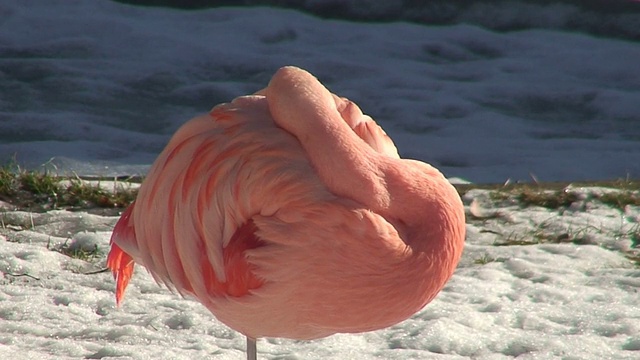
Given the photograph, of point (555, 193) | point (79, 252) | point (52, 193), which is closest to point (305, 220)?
point (79, 252)

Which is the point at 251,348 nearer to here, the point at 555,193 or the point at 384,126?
the point at 555,193

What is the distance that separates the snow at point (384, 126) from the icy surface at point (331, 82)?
0.06 feet

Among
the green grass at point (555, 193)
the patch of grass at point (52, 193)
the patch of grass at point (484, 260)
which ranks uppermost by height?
the green grass at point (555, 193)

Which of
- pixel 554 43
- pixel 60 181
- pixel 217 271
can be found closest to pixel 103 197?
pixel 60 181

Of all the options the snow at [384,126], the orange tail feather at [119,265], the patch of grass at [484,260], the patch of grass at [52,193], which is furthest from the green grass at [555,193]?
the orange tail feather at [119,265]

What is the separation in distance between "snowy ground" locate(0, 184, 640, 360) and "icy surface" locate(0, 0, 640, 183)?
1.10 metres

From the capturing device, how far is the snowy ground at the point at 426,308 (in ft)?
11.7

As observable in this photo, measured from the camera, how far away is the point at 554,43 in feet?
Answer: 27.6

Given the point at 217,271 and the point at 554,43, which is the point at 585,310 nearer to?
the point at 217,271

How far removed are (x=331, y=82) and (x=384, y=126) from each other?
886mm

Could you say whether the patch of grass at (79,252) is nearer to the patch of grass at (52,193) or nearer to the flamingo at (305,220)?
the patch of grass at (52,193)

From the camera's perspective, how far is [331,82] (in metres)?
7.54

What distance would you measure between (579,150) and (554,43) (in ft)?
7.16

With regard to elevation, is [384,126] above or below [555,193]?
below
